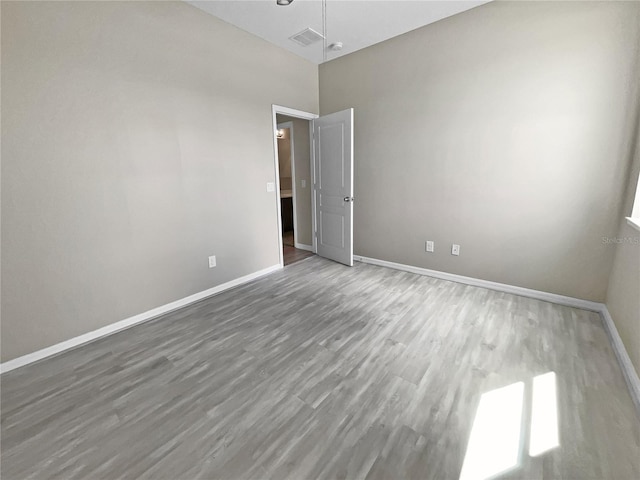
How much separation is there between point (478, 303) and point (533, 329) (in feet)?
1.75

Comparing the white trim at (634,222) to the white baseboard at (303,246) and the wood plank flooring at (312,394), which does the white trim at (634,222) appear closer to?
the wood plank flooring at (312,394)

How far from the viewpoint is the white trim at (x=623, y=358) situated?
5.40 feet

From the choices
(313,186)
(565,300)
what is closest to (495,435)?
(565,300)

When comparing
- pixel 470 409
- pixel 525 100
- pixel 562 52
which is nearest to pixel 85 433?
pixel 470 409

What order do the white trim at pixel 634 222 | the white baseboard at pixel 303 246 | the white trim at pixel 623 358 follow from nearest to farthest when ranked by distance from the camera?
the white trim at pixel 623 358
the white trim at pixel 634 222
the white baseboard at pixel 303 246

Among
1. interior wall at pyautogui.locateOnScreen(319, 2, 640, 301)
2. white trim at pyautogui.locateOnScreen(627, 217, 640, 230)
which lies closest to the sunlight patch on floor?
white trim at pyautogui.locateOnScreen(627, 217, 640, 230)

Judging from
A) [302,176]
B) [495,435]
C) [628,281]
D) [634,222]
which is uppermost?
[302,176]

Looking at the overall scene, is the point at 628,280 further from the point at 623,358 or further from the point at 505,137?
the point at 505,137

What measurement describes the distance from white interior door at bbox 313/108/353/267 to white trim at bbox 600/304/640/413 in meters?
2.60

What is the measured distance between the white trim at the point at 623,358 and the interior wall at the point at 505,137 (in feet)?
1.21

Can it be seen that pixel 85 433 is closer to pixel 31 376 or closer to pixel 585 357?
pixel 31 376

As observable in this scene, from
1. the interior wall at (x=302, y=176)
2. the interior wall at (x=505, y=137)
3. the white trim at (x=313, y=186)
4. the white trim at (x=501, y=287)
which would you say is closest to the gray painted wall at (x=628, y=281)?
the interior wall at (x=505, y=137)

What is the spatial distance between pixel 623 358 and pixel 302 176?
415 cm

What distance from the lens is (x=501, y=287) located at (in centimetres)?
312
